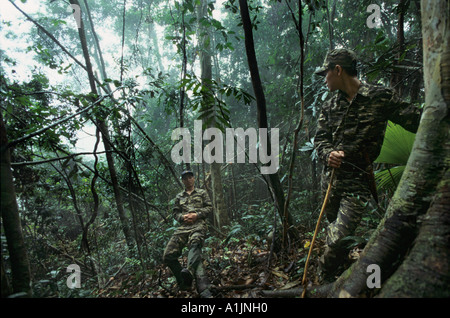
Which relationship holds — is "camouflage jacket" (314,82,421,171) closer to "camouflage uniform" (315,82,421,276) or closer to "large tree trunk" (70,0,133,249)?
"camouflage uniform" (315,82,421,276)

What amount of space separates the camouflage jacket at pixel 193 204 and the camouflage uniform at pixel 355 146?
2.21 meters

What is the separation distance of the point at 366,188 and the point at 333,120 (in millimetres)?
848

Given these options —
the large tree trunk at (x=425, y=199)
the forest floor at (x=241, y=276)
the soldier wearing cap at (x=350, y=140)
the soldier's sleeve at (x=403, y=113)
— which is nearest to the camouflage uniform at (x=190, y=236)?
the forest floor at (x=241, y=276)

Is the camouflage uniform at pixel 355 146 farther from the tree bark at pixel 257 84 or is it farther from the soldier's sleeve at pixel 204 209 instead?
the soldier's sleeve at pixel 204 209

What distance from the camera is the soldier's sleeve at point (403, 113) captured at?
2.12 meters

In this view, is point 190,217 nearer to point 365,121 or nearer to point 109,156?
point 109,156

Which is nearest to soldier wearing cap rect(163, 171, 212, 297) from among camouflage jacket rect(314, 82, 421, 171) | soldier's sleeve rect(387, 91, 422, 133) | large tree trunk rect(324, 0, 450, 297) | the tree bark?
the tree bark

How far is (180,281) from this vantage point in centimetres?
326

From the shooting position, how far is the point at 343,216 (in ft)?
7.23

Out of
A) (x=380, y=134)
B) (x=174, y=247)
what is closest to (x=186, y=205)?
(x=174, y=247)

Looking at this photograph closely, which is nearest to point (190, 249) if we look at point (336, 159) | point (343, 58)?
point (336, 159)

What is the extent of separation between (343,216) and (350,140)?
2.72ft

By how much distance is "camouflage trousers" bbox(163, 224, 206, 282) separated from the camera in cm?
313
